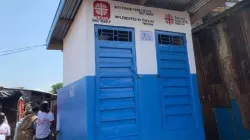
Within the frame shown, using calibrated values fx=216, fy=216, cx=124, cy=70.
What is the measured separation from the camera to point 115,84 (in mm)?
4543

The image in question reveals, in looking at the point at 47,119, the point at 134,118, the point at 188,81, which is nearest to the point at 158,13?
the point at 188,81

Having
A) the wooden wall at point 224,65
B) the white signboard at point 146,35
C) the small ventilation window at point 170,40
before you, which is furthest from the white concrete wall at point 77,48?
the wooden wall at point 224,65

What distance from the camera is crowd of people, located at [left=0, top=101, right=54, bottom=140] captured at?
5.64 m

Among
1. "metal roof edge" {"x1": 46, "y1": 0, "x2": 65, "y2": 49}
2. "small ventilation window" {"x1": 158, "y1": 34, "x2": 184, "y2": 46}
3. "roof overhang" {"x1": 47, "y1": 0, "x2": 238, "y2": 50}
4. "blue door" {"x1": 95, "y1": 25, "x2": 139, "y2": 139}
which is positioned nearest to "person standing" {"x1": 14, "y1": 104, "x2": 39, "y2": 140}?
"metal roof edge" {"x1": 46, "y1": 0, "x2": 65, "y2": 49}

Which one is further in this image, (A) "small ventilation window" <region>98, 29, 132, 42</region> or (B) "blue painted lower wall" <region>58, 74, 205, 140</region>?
(A) "small ventilation window" <region>98, 29, 132, 42</region>

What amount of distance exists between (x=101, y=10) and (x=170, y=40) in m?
1.87

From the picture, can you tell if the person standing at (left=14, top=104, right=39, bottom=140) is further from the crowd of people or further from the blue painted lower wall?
the blue painted lower wall

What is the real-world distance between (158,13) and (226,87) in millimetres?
2443

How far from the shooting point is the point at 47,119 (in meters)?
5.97

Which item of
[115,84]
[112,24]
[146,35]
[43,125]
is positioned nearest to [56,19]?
[112,24]

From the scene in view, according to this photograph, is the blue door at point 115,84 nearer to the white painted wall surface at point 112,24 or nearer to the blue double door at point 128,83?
the blue double door at point 128,83

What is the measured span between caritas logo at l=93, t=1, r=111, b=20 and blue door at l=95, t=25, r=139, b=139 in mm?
246

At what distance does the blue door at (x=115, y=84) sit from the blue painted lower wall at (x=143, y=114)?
14 cm

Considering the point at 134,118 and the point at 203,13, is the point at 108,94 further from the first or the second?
the point at 203,13
